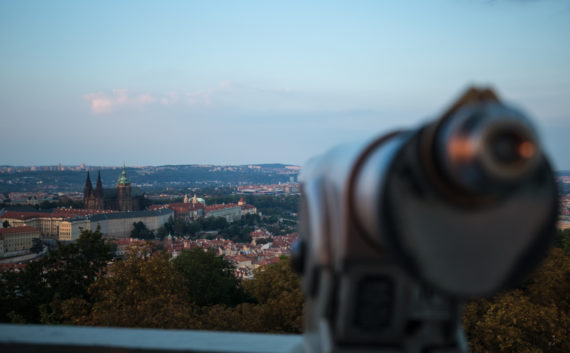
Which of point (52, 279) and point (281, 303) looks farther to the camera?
point (52, 279)

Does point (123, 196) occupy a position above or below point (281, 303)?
below

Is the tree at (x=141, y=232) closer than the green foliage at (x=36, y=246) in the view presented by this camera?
No

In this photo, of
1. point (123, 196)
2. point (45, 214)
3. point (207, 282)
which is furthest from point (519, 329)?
point (123, 196)

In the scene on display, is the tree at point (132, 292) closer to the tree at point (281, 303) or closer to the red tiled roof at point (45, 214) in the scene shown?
the tree at point (281, 303)

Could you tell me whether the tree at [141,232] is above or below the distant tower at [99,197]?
below

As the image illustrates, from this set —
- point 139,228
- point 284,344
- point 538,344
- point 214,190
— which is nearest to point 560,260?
point 538,344

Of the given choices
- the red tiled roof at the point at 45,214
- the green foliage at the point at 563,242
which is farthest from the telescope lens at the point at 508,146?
the red tiled roof at the point at 45,214

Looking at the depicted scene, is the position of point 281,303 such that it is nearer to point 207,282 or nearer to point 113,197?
point 207,282
